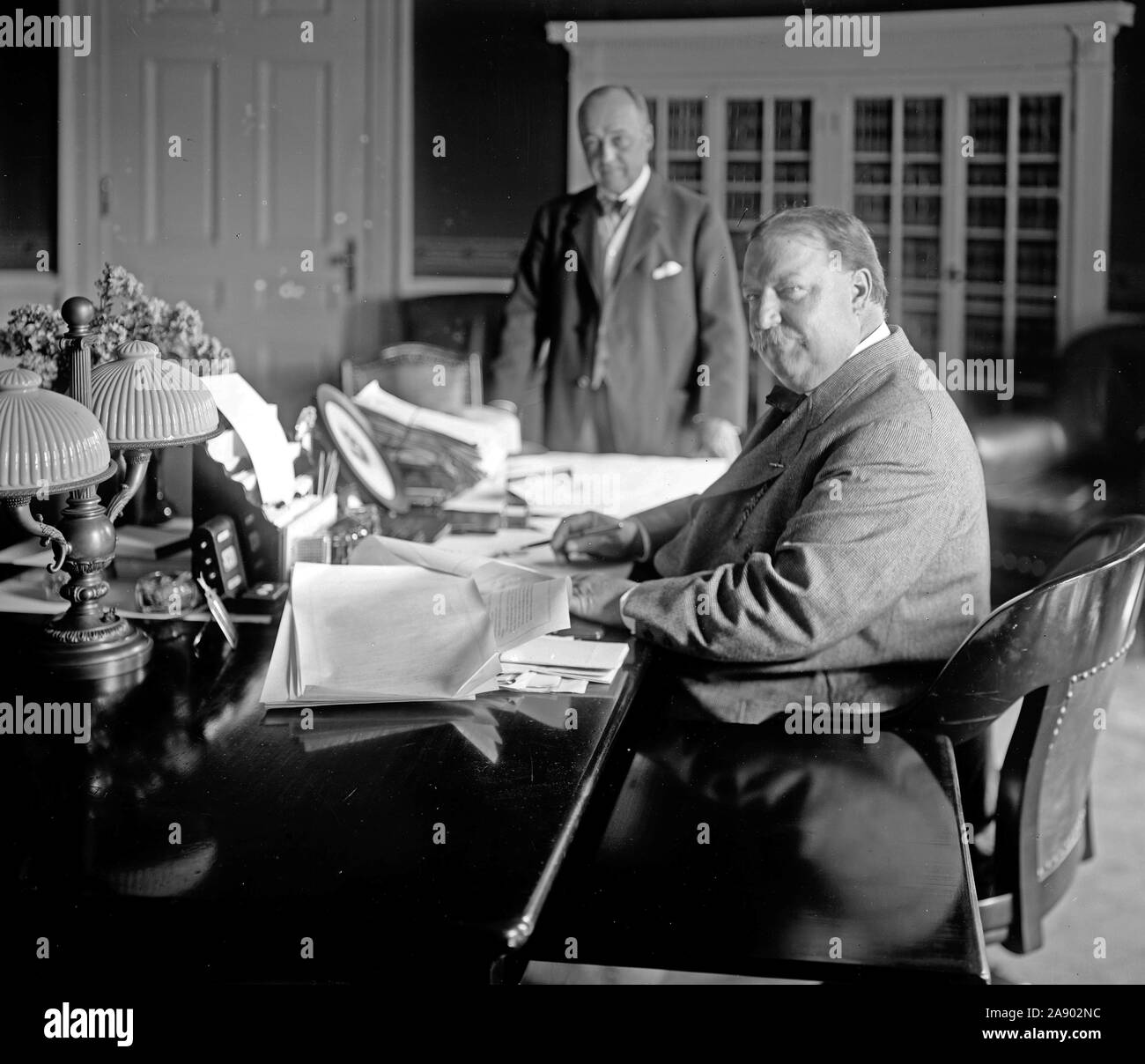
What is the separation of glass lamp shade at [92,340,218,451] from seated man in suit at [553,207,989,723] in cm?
61

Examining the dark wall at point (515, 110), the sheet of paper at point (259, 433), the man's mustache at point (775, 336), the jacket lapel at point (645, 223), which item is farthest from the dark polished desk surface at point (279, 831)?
the dark wall at point (515, 110)

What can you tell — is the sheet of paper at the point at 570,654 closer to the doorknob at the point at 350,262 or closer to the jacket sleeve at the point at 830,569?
the jacket sleeve at the point at 830,569

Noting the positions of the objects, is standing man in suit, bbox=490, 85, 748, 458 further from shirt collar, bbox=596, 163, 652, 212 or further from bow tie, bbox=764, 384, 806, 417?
bow tie, bbox=764, 384, 806, 417

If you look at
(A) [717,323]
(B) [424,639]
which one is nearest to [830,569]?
(B) [424,639]

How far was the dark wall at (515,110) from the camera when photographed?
5859 mm

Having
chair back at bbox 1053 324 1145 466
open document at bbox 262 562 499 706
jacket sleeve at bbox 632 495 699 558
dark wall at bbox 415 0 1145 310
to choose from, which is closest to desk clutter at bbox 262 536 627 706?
open document at bbox 262 562 499 706

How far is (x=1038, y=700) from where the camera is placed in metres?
1.89

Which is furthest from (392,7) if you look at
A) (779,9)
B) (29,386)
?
(29,386)

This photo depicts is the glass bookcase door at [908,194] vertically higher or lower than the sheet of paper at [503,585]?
higher

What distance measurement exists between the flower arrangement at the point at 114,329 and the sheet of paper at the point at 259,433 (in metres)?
0.13

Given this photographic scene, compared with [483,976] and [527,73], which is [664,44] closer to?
[527,73]

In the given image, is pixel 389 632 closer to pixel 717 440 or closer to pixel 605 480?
pixel 605 480

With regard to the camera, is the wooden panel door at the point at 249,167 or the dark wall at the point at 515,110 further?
the wooden panel door at the point at 249,167

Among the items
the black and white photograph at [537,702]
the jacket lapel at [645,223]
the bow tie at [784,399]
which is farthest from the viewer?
the jacket lapel at [645,223]
